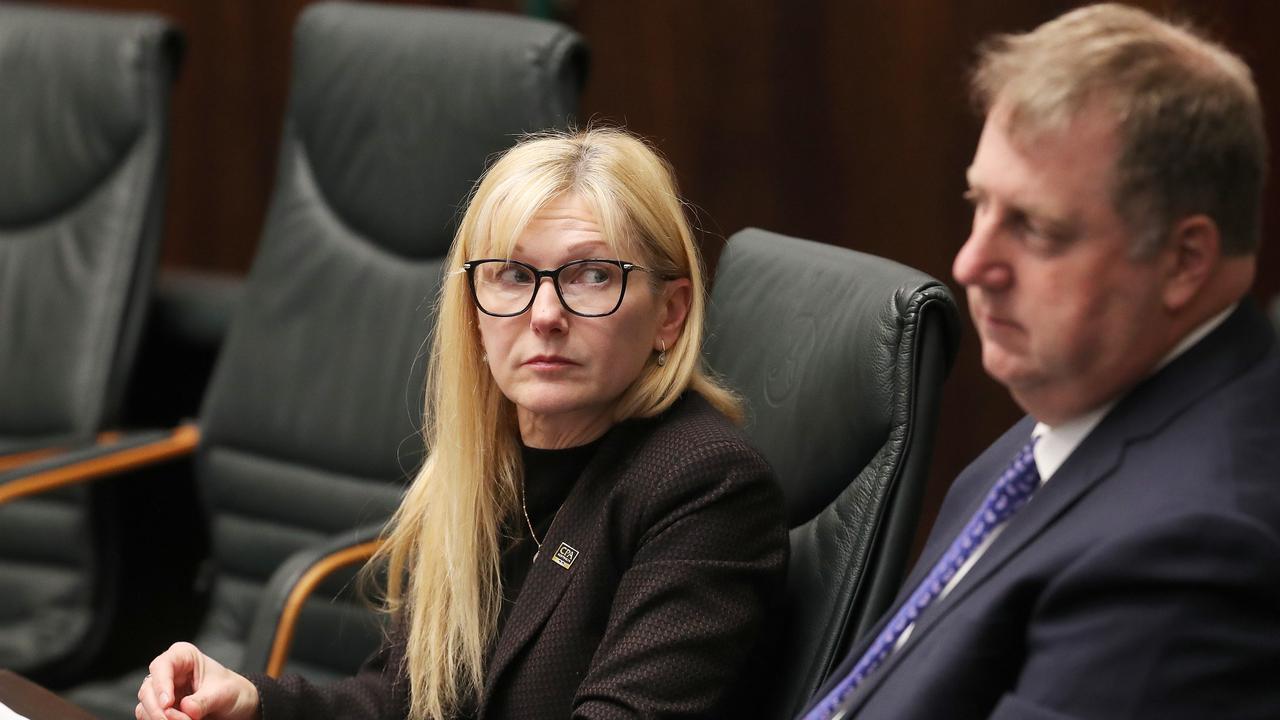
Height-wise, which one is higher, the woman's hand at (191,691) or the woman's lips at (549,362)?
the woman's lips at (549,362)

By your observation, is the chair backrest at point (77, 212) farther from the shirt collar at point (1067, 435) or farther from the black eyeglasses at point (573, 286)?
the shirt collar at point (1067, 435)

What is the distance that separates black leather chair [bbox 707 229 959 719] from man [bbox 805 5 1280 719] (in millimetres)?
351

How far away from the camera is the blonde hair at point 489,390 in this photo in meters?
1.45

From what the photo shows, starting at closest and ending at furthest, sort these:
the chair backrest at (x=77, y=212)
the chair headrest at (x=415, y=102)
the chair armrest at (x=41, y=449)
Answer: the chair headrest at (x=415, y=102)
the chair armrest at (x=41, y=449)
the chair backrest at (x=77, y=212)

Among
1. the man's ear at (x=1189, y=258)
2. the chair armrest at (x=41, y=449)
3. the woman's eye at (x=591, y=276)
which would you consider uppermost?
the man's ear at (x=1189, y=258)

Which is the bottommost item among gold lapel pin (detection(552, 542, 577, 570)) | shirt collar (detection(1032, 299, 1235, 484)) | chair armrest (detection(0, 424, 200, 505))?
chair armrest (detection(0, 424, 200, 505))

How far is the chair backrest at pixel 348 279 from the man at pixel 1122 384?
1.24m

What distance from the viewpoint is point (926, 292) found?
4.59ft

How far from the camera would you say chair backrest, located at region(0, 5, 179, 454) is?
8.63ft

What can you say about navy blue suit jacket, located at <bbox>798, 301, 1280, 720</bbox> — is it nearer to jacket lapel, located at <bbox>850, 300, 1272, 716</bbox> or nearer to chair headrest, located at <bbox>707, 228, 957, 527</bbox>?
jacket lapel, located at <bbox>850, 300, 1272, 716</bbox>

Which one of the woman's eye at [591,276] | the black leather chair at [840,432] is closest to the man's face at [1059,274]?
the black leather chair at [840,432]

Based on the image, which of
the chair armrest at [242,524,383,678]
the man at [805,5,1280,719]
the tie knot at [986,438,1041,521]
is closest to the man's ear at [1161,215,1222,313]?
the man at [805,5,1280,719]

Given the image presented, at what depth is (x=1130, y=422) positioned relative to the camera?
0.99 meters

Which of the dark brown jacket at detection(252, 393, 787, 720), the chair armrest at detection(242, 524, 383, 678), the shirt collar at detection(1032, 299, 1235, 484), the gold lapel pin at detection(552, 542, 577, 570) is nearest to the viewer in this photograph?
the shirt collar at detection(1032, 299, 1235, 484)
